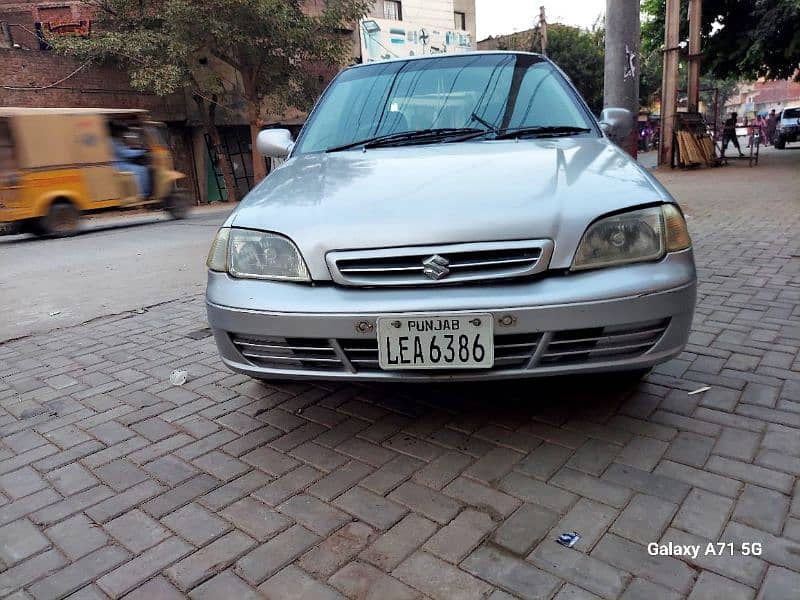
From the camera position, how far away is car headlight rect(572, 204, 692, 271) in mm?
2207

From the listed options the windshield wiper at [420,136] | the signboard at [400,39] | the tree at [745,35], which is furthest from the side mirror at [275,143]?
the signboard at [400,39]

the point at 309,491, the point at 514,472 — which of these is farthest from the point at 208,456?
the point at 514,472

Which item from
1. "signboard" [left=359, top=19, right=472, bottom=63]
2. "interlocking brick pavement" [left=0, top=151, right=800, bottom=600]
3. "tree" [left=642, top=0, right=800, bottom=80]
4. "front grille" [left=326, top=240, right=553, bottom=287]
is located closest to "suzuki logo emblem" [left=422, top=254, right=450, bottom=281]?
"front grille" [left=326, top=240, right=553, bottom=287]

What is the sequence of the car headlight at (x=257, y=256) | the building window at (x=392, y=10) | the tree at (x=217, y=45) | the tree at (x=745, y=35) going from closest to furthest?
the car headlight at (x=257, y=256), the tree at (x=745, y=35), the tree at (x=217, y=45), the building window at (x=392, y=10)

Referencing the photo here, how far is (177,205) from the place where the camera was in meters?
14.6

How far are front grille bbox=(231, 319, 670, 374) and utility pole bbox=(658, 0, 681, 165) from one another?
15.4 metres

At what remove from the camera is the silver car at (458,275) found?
2137 millimetres

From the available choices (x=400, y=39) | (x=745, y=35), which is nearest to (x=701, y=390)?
(x=745, y=35)

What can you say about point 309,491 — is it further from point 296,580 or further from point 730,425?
point 730,425

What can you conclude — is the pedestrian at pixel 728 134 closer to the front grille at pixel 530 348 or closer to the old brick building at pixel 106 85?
the old brick building at pixel 106 85

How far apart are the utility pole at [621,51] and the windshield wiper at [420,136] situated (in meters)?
5.74

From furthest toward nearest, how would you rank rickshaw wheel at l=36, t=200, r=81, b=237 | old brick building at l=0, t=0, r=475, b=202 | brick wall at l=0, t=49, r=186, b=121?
old brick building at l=0, t=0, r=475, b=202 → brick wall at l=0, t=49, r=186, b=121 → rickshaw wheel at l=36, t=200, r=81, b=237

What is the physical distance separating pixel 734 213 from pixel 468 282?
733 cm

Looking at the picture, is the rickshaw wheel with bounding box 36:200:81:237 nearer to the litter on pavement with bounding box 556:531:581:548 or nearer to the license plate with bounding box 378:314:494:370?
the license plate with bounding box 378:314:494:370
